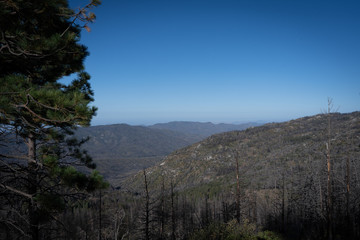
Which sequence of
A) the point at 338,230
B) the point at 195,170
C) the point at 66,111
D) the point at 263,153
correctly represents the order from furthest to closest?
the point at 195,170
the point at 263,153
the point at 338,230
the point at 66,111

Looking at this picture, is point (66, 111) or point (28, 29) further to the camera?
point (28, 29)

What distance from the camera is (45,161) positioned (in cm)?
400

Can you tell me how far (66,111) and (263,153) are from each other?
187 metres

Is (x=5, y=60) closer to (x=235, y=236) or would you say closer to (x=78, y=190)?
(x=78, y=190)

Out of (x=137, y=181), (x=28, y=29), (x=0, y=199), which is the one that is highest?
Answer: (x=28, y=29)

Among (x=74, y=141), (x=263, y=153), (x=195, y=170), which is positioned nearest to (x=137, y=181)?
(x=195, y=170)

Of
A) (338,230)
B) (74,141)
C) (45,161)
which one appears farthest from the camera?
(338,230)

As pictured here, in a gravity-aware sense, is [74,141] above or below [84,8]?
below

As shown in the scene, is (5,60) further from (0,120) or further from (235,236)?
(235,236)

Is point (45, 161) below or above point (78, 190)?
above

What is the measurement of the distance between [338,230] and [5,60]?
103ft

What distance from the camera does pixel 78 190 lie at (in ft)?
14.0

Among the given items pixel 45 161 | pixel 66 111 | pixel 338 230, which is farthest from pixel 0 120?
pixel 338 230

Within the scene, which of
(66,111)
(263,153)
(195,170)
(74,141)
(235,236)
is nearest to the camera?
(66,111)
